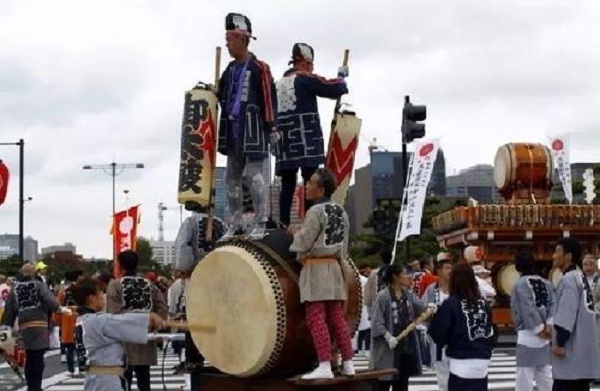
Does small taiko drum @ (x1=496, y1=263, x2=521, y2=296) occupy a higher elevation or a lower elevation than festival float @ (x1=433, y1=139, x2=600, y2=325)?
lower

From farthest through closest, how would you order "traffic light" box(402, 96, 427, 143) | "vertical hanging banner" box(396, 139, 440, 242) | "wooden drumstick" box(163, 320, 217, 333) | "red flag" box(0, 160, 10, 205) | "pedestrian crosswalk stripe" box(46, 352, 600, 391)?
"red flag" box(0, 160, 10, 205) < "vertical hanging banner" box(396, 139, 440, 242) < "traffic light" box(402, 96, 427, 143) < "pedestrian crosswalk stripe" box(46, 352, 600, 391) < "wooden drumstick" box(163, 320, 217, 333)

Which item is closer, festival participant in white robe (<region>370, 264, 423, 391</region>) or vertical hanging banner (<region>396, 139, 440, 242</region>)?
festival participant in white robe (<region>370, 264, 423, 391</region>)

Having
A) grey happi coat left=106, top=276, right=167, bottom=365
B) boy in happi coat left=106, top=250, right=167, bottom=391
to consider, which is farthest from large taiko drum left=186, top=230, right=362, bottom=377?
grey happi coat left=106, top=276, right=167, bottom=365

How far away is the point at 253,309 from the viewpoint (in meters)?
6.56

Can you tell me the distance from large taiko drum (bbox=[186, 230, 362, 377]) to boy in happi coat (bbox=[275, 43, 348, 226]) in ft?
2.28

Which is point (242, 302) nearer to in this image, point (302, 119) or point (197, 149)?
point (197, 149)

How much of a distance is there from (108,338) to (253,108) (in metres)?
1.93

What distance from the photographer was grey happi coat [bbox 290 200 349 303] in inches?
253

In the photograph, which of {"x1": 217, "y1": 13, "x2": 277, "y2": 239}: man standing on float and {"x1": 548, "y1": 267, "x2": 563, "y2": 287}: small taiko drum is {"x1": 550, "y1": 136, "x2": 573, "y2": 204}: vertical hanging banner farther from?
{"x1": 217, "y1": 13, "x2": 277, "y2": 239}: man standing on float

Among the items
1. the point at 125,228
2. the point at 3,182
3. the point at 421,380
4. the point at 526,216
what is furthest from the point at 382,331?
the point at 3,182

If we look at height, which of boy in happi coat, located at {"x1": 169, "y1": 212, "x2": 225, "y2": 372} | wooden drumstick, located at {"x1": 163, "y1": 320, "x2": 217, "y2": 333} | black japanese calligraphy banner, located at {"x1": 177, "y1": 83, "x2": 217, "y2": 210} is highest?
black japanese calligraphy banner, located at {"x1": 177, "y1": 83, "x2": 217, "y2": 210}

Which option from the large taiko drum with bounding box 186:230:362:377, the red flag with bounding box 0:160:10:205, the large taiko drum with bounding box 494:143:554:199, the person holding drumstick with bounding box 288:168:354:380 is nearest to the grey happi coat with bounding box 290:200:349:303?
the person holding drumstick with bounding box 288:168:354:380

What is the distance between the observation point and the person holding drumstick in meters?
6.43

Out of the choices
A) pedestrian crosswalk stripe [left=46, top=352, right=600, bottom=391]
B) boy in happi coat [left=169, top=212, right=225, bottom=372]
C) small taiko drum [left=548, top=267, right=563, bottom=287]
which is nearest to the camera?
boy in happi coat [left=169, top=212, right=225, bottom=372]
